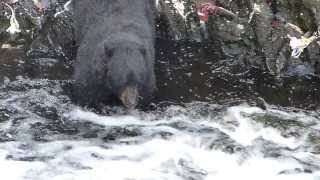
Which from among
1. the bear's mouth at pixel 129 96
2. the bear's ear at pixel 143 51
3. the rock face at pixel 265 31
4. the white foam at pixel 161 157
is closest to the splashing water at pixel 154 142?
the white foam at pixel 161 157

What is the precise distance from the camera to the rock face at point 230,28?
9023 mm

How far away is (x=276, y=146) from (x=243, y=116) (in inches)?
28.2

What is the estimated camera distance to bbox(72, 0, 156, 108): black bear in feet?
24.5

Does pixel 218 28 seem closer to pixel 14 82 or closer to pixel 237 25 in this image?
pixel 237 25

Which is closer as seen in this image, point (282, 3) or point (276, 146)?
point (276, 146)

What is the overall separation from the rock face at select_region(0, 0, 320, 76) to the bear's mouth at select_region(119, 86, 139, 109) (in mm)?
2165

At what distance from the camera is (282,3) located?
9.31m

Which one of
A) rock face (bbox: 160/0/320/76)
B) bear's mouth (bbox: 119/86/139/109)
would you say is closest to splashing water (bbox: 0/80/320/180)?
bear's mouth (bbox: 119/86/139/109)

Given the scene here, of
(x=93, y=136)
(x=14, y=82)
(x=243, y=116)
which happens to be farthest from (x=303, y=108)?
(x=14, y=82)

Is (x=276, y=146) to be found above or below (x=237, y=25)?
below

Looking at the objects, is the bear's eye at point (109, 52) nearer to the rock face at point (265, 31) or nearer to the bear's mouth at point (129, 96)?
the bear's mouth at point (129, 96)

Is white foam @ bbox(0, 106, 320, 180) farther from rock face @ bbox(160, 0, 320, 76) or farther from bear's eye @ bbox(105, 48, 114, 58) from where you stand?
rock face @ bbox(160, 0, 320, 76)

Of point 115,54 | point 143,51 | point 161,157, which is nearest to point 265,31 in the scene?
point 143,51

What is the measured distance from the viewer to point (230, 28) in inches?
372
